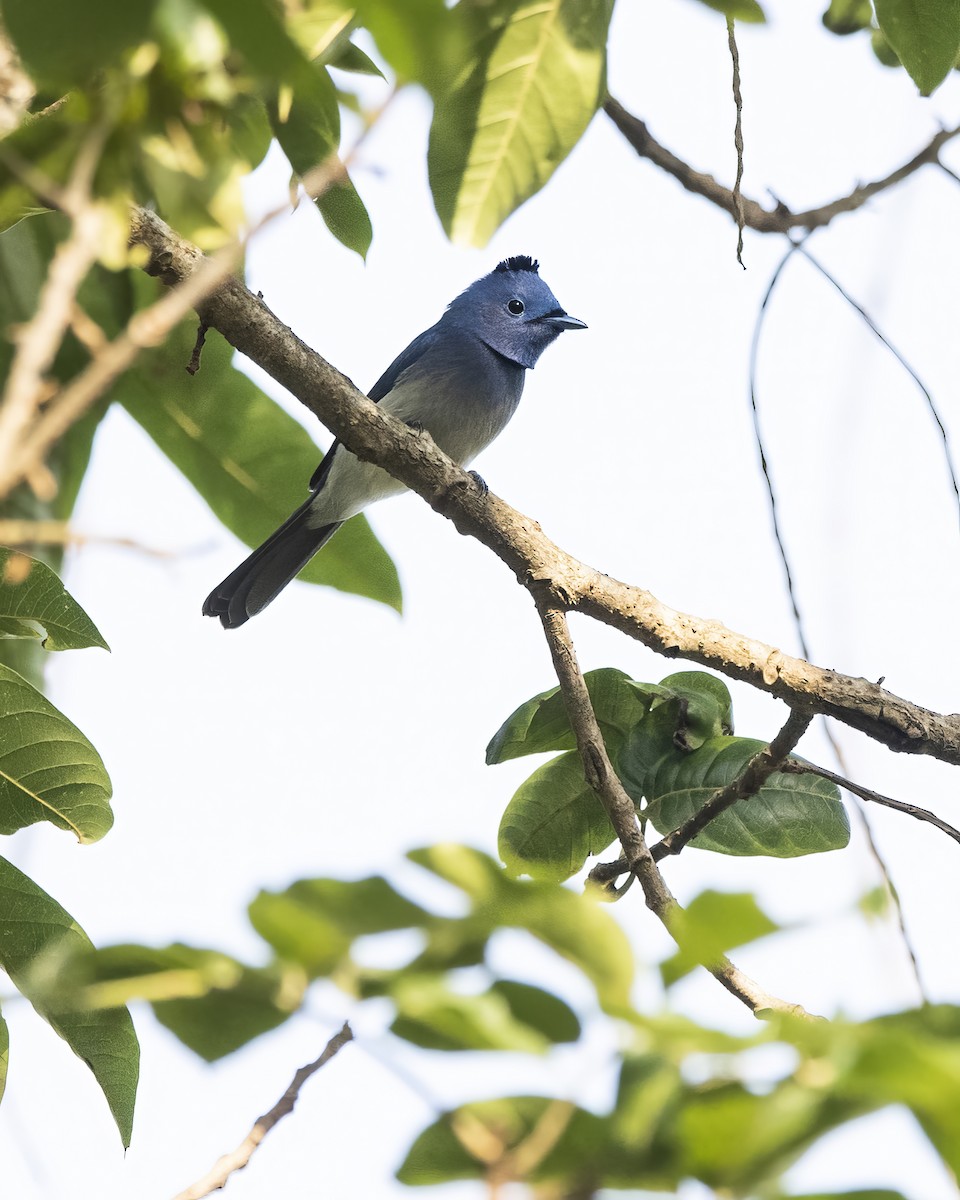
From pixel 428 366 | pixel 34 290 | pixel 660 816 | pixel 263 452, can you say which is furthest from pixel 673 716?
pixel 428 366

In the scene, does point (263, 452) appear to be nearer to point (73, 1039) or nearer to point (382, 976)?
point (73, 1039)

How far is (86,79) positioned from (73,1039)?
1374 millimetres

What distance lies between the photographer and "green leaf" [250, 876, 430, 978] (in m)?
0.80

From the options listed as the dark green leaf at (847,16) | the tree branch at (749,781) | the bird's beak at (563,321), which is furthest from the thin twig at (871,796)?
the bird's beak at (563,321)

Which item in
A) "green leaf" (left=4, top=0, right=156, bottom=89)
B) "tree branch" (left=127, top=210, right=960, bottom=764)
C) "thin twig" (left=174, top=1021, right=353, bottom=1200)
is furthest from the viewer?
"tree branch" (left=127, top=210, right=960, bottom=764)

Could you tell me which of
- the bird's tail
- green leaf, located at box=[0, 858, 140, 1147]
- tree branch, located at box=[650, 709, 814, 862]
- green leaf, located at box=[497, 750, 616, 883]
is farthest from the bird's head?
green leaf, located at box=[0, 858, 140, 1147]

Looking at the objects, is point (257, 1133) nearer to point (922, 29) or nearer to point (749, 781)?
point (749, 781)

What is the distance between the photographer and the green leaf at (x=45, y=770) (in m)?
2.16

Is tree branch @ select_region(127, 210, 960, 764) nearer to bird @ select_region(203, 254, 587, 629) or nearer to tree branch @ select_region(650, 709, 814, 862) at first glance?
tree branch @ select_region(650, 709, 814, 862)

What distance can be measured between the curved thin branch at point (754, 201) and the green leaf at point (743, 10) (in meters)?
1.39

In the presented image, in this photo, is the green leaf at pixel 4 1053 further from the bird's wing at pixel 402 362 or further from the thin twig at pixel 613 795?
the bird's wing at pixel 402 362

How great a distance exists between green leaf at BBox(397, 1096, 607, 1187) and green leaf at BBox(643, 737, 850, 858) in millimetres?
1801

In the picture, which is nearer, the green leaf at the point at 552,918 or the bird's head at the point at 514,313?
the green leaf at the point at 552,918

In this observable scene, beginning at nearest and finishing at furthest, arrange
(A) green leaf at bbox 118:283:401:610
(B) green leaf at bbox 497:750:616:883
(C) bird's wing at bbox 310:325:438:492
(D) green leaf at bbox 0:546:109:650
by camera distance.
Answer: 1. (D) green leaf at bbox 0:546:109:650
2. (B) green leaf at bbox 497:750:616:883
3. (A) green leaf at bbox 118:283:401:610
4. (C) bird's wing at bbox 310:325:438:492
